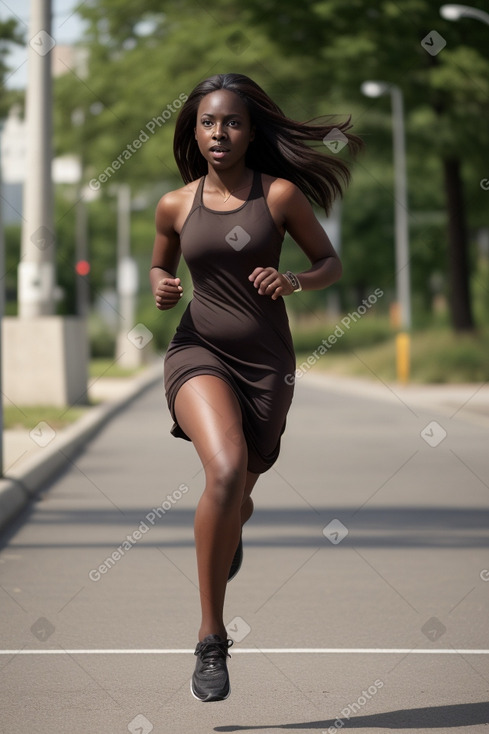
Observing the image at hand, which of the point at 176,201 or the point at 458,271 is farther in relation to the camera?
the point at 458,271

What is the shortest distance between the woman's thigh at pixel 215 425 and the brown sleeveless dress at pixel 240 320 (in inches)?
1.8

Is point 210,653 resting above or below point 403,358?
above

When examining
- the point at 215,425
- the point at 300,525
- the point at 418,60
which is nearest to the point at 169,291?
the point at 215,425

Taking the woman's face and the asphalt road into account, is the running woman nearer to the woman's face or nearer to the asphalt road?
the woman's face

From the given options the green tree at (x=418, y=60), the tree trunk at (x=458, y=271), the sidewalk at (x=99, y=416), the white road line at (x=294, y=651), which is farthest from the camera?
the tree trunk at (x=458, y=271)

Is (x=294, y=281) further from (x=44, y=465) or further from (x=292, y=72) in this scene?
(x=292, y=72)

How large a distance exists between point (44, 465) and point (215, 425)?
7.72 m

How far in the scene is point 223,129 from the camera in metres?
5.21

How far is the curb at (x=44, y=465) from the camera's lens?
33.2 ft

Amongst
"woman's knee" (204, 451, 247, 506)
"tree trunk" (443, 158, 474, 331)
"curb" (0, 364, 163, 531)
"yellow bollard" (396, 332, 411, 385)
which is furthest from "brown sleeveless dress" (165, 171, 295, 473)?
"tree trunk" (443, 158, 474, 331)

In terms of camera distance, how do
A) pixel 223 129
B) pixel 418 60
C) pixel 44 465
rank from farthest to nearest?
pixel 418 60
pixel 44 465
pixel 223 129

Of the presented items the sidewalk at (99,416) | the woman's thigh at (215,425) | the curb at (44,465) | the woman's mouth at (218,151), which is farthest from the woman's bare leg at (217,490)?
the sidewalk at (99,416)

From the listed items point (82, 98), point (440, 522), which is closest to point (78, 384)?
point (440, 522)

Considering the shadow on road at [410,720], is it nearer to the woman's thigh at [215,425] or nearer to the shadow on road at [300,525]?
the woman's thigh at [215,425]
